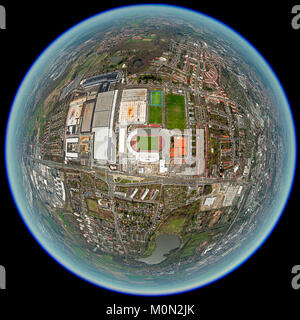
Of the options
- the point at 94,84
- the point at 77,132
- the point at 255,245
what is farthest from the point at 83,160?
the point at 255,245

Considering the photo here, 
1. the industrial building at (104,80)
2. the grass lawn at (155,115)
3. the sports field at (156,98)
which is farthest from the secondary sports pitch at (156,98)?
the industrial building at (104,80)

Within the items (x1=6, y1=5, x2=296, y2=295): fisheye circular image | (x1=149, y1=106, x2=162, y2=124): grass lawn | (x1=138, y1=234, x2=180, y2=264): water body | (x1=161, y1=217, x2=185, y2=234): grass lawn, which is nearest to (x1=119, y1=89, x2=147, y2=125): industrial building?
(x1=6, y1=5, x2=296, y2=295): fisheye circular image

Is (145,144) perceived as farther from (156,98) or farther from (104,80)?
(104,80)

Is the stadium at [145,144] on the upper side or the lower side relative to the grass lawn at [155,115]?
lower

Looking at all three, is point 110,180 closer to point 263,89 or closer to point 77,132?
point 77,132

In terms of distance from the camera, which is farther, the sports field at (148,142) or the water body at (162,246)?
the water body at (162,246)

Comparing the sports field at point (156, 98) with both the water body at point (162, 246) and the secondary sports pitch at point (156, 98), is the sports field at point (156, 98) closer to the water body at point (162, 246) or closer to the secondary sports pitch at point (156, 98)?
the secondary sports pitch at point (156, 98)
